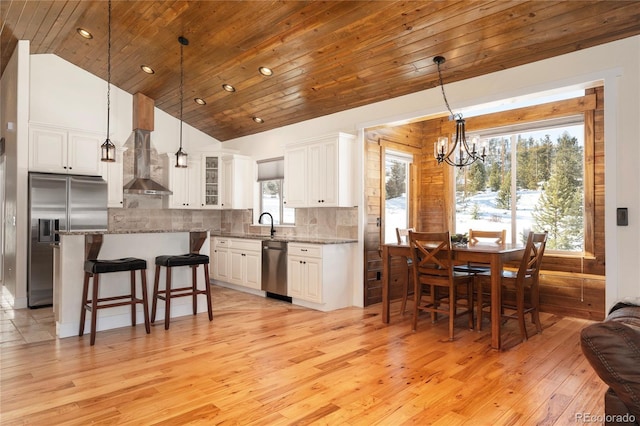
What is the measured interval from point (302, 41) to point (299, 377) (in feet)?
10.4

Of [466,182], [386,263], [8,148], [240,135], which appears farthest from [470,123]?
[8,148]

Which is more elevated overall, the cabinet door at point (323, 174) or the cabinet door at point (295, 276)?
the cabinet door at point (323, 174)

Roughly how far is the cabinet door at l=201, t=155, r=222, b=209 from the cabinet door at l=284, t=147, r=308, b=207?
68.4 inches

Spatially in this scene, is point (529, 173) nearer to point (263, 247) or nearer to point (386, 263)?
point (386, 263)

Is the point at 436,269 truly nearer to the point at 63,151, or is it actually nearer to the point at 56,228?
the point at 56,228

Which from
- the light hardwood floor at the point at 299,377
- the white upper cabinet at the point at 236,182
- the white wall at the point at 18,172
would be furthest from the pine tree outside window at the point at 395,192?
the white wall at the point at 18,172

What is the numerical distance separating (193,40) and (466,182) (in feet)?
14.1

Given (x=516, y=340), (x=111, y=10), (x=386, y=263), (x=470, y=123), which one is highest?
(x=111, y=10)

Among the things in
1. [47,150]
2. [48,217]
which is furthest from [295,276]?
[47,150]

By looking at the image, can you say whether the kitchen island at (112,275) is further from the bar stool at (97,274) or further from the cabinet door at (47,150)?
the cabinet door at (47,150)

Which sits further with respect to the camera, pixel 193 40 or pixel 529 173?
pixel 529 173

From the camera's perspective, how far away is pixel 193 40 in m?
4.48

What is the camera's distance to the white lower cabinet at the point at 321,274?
4.83 metres

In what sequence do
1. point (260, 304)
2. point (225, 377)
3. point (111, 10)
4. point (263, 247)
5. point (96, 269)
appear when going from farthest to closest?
1. point (263, 247)
2. point (260, 304)
3. point (111, 10)
4. point (96, 269)
5. point (225, 377)
